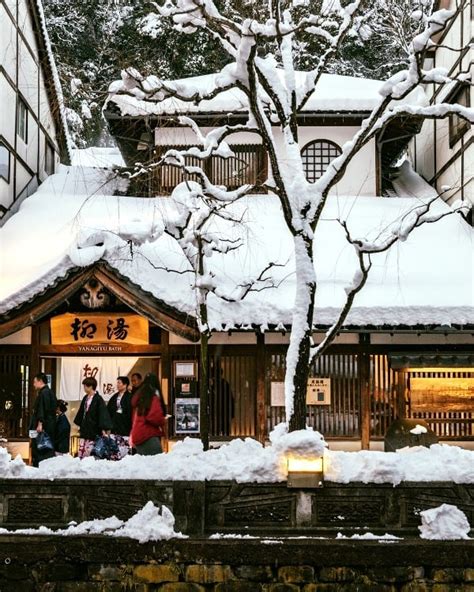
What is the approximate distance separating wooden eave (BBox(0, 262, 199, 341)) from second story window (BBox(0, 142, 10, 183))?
6.11m

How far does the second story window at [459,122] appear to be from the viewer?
17.8 m

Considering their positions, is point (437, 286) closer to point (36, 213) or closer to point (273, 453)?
point (273, 453)

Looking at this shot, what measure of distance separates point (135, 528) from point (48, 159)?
18.0 m

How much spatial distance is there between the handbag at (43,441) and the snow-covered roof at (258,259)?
2.66m

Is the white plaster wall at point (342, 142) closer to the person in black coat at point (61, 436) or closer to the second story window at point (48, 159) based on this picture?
the second story window at point (48, 159)

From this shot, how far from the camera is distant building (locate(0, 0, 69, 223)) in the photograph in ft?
61.9

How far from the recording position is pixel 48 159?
23.8 meters

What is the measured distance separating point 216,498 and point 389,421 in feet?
24.1

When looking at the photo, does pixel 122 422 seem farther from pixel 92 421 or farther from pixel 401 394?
pixel 401 394

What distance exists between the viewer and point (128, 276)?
13.6 meters

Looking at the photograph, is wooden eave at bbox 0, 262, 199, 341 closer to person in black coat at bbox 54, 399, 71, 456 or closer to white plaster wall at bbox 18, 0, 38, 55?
person in black coat at bbox 54, 399, 71, 456

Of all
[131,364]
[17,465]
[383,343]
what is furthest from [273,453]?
[131,364]

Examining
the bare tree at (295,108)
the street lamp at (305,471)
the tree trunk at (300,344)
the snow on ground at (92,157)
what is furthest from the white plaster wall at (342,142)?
the street lamp at (305,471)

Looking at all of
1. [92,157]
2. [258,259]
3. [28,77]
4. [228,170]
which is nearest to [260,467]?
[258,259]
